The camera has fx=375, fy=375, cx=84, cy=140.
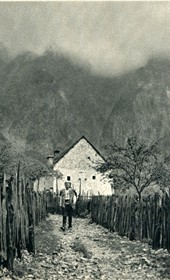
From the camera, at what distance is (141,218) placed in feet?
36.1

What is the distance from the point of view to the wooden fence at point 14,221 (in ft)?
20.9

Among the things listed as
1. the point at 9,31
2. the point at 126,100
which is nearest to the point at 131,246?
the point at 9,31

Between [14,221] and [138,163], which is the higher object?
[138,163]

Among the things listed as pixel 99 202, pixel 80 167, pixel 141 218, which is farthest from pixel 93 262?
pixel 80 167

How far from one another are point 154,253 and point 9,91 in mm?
83335

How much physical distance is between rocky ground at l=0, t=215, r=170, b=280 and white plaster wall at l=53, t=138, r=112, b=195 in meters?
36.7

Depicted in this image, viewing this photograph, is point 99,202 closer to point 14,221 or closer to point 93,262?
point 93,262

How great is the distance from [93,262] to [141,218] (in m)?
3.28

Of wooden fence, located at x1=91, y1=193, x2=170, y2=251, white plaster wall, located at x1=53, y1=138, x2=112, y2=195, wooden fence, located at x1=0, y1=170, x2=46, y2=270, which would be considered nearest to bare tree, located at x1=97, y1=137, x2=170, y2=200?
wooden fence, located at x1=91, y1=193, x2=170, y2=251

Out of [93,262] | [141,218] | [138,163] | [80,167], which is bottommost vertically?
[93,262]

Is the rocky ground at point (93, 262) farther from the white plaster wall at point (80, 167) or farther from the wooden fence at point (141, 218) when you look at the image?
the white plaster wall at point (80, 167)

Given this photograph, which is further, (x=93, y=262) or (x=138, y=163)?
(x=138, y=163)

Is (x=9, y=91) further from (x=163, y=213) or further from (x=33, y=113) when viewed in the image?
(x=163, y=213)

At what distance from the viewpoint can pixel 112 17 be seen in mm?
12844
